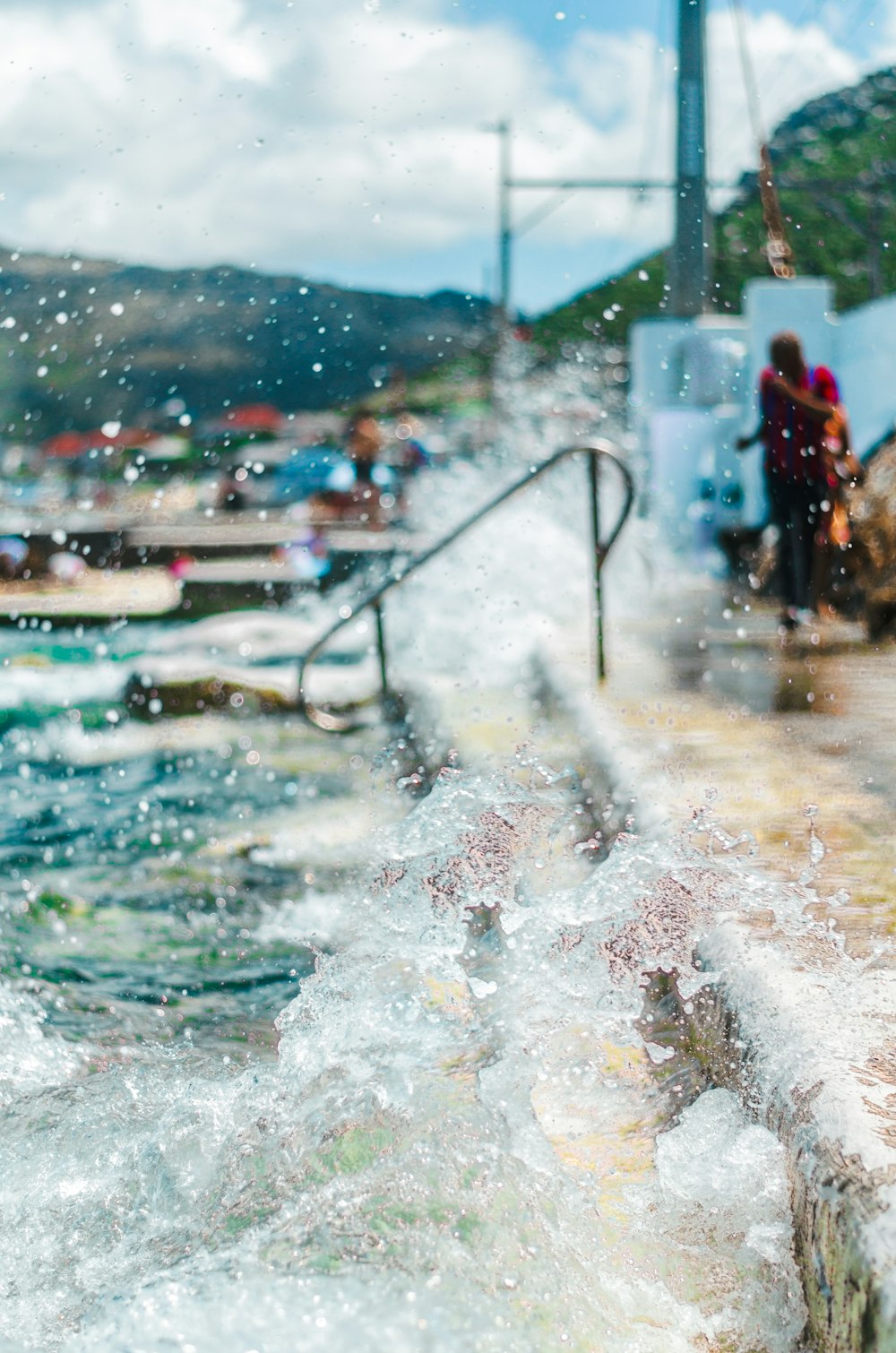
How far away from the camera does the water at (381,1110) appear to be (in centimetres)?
187

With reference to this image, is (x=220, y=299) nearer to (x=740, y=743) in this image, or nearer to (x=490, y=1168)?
(x=740, y=743)

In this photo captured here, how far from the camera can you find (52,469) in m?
55.0

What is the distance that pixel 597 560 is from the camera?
6.30 m

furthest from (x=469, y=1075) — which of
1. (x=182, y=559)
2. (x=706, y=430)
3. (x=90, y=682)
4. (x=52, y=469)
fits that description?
(x=52, y=469)

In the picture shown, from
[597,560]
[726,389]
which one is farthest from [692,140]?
[597,560]

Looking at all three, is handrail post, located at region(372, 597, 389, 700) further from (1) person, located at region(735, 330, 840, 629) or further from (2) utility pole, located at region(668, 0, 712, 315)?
(2) utility pole, located at region(668, 0, 712, 315)

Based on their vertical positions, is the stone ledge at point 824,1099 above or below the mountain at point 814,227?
below

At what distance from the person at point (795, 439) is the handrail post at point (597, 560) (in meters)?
1.19

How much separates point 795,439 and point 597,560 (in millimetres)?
1562

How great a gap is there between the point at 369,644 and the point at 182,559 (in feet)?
26.0

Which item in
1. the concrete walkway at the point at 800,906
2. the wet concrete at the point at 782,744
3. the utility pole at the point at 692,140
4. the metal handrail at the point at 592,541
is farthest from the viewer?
the utility pole at the point at 692,140

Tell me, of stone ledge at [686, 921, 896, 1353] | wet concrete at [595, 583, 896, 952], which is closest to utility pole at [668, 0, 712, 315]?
wet concrete at [595, 583, 896, 952]

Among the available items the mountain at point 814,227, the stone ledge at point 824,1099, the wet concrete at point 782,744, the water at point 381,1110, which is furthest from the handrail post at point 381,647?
the mountain at point 814,227

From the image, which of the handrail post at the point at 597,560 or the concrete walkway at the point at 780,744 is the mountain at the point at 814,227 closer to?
the concrete walkway at the point at 780,744
